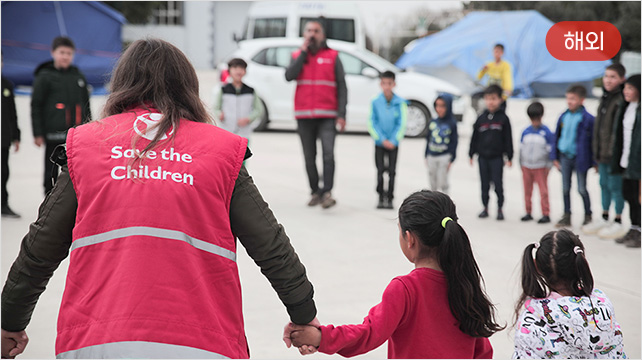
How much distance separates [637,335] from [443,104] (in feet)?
12.9

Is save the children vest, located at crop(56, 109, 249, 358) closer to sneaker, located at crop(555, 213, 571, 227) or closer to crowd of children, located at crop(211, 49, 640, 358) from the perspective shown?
crowd of children, located at crop(211, 49, 640, 358)

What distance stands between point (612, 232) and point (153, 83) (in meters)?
5.75

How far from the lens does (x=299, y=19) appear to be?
59.2 ft

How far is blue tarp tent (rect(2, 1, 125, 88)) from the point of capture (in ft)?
65.5

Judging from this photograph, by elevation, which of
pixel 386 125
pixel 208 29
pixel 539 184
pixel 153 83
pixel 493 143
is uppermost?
pixel 208 29

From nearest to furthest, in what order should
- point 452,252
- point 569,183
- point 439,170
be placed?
point 452,252 < point 569,183 < point 439,170

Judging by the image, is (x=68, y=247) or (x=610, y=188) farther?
(x=610, y=188)

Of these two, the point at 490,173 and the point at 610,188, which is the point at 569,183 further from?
the point at 490,173

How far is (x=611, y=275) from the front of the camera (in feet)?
18.3

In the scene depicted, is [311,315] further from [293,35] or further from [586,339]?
[293,35]

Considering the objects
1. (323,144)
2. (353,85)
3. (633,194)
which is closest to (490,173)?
(633,194)

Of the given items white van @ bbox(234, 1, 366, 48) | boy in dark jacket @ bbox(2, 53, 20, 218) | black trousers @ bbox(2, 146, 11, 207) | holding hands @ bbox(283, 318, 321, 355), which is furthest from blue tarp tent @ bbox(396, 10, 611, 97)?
holding hands @ bbox(283, 318, 321, 355)

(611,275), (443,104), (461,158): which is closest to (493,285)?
(611,275)

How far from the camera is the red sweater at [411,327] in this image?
237cm
